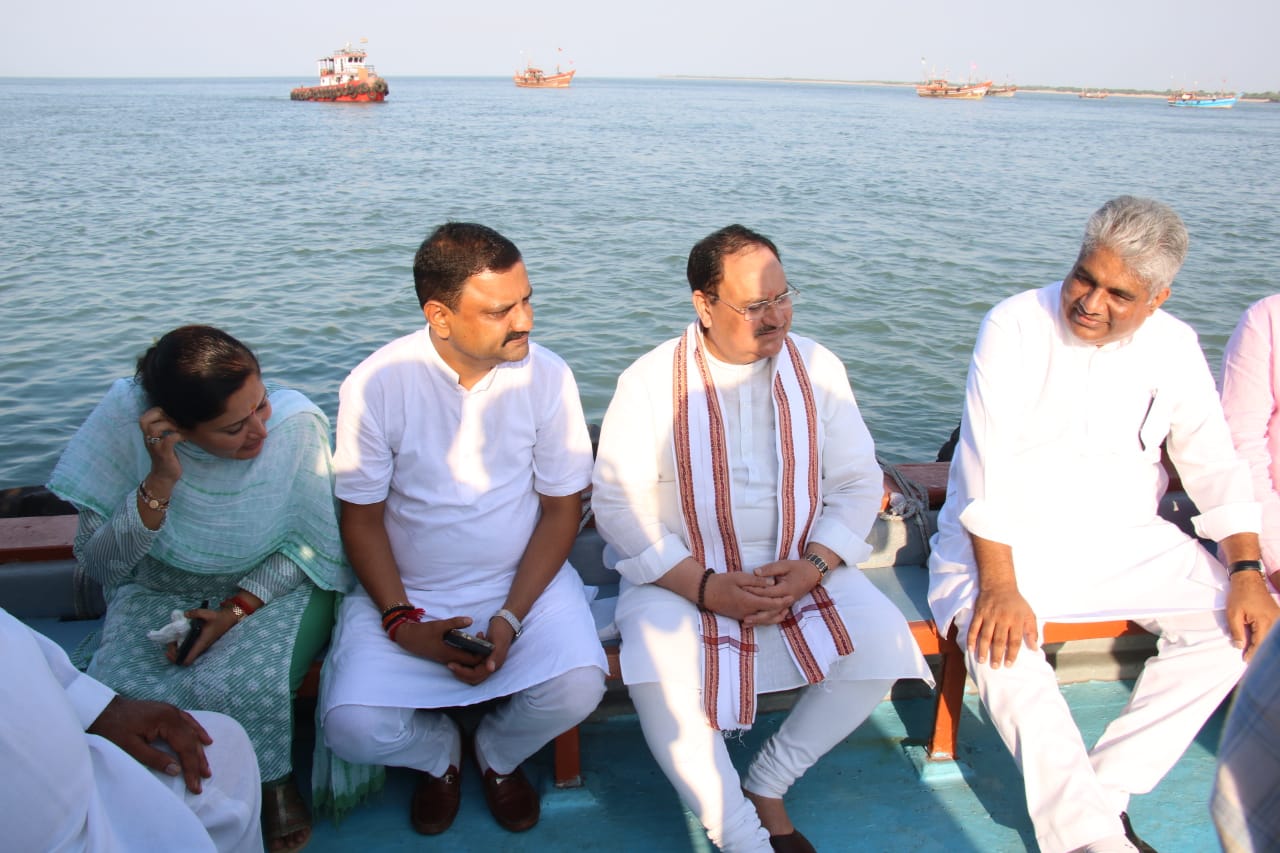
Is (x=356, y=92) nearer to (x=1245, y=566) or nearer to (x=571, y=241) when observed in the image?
(x=571, y=241)

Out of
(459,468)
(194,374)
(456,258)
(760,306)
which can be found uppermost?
(456,258)

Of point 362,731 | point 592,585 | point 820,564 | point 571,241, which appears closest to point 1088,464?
point 820,564

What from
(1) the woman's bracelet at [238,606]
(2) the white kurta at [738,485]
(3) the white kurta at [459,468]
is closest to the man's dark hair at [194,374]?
(3) the white kurta at [459,468]

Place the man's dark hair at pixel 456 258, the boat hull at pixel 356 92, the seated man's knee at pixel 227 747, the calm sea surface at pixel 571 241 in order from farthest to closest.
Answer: the boat hull at pixel 356 92 < the calm sea surface at pixel 571 241 < the man's dark hair at pixel 456 258 < the seated man's knee at pixel 227 747

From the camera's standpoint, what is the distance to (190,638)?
8.02 ft

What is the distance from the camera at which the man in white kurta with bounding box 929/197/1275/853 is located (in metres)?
2.48

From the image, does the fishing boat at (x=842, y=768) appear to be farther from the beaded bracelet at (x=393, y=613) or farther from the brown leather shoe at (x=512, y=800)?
the beaded bracelet at (x=393, y=613)

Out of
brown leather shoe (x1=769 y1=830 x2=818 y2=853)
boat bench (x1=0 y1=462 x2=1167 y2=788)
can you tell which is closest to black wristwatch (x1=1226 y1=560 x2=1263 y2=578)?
boat bench (x1=0 y1=462 x2=1167 y2=788)

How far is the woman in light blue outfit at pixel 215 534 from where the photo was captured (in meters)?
2.33

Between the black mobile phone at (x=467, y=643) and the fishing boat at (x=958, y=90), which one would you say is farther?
the fishing boat at (x=958, y=90)

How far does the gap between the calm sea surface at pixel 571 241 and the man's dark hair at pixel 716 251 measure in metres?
4.66

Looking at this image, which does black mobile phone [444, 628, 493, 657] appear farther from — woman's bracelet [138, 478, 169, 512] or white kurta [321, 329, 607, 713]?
woman's bracelet [138, 478, 169, 512]

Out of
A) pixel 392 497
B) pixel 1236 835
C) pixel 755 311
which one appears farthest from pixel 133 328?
pixel 1236 835

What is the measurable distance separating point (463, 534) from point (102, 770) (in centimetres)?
113
